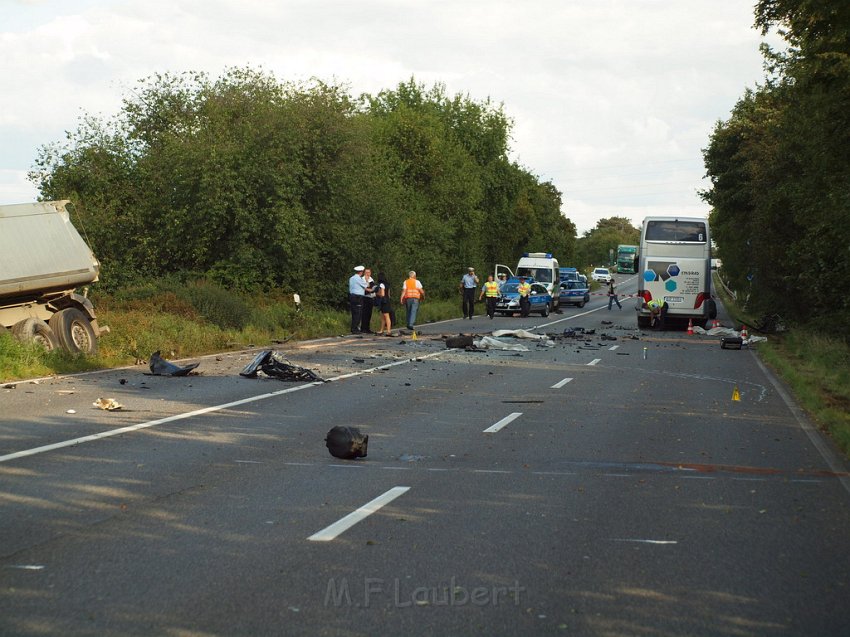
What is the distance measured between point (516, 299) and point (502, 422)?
33168 millimetres

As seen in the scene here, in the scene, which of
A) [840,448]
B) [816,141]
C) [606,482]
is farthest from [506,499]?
[816,141]

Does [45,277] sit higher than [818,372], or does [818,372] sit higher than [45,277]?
[45,277]

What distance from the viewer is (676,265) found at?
122ft

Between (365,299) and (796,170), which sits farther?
(796,170)

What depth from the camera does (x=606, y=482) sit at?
886cm

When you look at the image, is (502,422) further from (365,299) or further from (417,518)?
(365,299)

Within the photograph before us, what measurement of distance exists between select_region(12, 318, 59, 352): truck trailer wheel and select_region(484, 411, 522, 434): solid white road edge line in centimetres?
923

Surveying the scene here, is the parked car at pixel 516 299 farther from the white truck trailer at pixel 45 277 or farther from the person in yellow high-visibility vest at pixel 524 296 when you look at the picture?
the white truck trailer at pixel 45 277

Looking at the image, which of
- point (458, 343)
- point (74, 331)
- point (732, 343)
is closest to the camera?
point (74, 331)

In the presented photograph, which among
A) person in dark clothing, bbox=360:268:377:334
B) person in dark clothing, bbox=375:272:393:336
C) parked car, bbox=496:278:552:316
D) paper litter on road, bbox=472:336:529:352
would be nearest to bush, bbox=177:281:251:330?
person in dark clothing, bbox=360:268:377:334

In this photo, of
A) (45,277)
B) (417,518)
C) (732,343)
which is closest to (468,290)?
(732,343)

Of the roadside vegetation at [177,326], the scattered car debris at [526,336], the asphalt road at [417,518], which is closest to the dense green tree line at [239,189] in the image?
the roadside vegetation at [177,326]

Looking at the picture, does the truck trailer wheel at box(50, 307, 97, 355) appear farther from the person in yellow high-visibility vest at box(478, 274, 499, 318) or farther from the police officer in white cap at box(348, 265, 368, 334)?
the person in yellow high-visibility vest at box(478, 274, 499, 318)

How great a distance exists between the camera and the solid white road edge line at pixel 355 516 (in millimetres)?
6634
